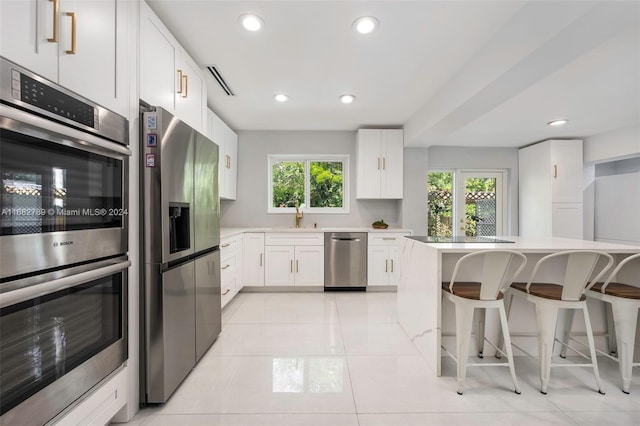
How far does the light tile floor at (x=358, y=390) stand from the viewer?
5.18 feet

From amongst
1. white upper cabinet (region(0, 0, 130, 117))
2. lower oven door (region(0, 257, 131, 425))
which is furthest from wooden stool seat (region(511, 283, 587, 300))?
white upper cabinet (region(0, 0, 130, 117))

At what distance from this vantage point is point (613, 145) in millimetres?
4168

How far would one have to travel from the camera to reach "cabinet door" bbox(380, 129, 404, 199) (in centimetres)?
Result: 429

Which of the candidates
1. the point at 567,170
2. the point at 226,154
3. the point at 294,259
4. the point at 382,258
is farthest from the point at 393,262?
the point at 567,170

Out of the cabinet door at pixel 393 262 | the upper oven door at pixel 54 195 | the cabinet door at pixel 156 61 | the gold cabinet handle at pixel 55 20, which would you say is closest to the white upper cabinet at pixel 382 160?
the cabinet door at pixel 393 262

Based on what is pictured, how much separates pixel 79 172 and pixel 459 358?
227 centimetres

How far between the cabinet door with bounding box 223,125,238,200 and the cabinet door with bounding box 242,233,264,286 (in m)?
0.71

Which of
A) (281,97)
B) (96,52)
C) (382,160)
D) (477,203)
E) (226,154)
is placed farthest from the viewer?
(477,203)

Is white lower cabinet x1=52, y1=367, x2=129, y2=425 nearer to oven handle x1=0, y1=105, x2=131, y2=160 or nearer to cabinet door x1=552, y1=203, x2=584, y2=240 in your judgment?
oven handle x1=0, y1=105, x2=131, y2=160

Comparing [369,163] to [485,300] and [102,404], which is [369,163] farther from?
[102,404]


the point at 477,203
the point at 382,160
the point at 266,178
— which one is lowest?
the point at 477,203

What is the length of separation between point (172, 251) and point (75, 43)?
1.07m

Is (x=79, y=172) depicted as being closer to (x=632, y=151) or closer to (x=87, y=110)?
(x=87, y=110)

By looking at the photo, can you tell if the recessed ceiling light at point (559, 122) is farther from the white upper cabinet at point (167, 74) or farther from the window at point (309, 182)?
the white upper cabinet at point (167, 74)
